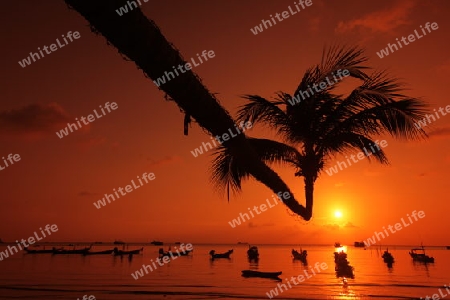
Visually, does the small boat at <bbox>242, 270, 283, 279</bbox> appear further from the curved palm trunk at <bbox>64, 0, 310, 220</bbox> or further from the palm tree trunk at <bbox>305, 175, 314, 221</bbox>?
the curved palm trunk at <bbox>64, 0, 310, 220</bbox>

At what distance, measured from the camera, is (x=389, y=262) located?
59500 millimetres

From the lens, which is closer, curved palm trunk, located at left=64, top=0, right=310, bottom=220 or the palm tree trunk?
curved palm trunk, located at left=64, top=0, right=310, bottom=220

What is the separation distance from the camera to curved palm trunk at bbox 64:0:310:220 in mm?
1855

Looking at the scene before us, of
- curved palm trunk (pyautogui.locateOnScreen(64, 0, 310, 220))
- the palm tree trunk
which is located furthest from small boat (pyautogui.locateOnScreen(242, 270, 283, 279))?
curved palm trunk (pyautogui.locateOnScreen(64, 0, 310, 220))

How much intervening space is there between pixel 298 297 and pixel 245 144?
20980 mm

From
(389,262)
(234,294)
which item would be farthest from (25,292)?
(389,262)

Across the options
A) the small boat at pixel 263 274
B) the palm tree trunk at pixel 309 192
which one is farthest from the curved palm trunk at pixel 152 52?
the small boat at pixel 263 274

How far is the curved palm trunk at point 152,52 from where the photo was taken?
1.86 meters

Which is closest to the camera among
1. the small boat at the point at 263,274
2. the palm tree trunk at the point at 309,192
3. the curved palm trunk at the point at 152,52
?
the curved palm trunk at the point at 152,52

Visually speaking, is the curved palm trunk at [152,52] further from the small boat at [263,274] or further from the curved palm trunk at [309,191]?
the small boat at [263,274]

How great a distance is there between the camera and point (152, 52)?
210 cm

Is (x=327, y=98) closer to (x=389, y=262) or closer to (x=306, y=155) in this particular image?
(x=306, y=155)

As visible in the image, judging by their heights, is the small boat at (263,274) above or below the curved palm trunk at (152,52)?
below

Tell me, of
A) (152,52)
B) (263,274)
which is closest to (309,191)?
(152,52)
